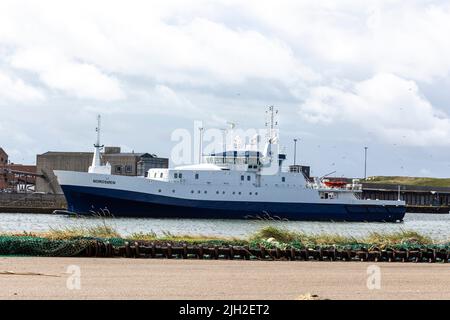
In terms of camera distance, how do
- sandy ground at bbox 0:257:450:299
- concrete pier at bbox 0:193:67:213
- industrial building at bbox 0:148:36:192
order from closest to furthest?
1. sandy ground at bbox 0:257:450:299
2. concrete pier at bbox 0:193:67:213
3. industrial building at bbox 0:148:36:192

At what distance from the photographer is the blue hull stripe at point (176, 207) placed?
7031 cm

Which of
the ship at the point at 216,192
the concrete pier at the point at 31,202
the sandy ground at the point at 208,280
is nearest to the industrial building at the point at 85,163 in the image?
the concrete pier at the point at 31,202

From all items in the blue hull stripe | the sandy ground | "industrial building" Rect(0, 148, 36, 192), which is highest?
"industrial building" Rect(0, 148, 36, 192)

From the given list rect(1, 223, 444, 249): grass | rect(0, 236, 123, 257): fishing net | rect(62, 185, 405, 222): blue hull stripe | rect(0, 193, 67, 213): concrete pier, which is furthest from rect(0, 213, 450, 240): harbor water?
rect(0, 193, 67, 213): concrete pier

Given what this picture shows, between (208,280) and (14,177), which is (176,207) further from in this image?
(208,280)

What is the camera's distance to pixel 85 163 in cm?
10594

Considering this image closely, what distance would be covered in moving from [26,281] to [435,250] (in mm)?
12743

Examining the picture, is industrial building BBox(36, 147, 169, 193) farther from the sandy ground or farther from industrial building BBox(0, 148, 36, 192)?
the sandy ground

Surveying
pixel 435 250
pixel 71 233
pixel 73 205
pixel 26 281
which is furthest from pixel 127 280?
pixel 73 205

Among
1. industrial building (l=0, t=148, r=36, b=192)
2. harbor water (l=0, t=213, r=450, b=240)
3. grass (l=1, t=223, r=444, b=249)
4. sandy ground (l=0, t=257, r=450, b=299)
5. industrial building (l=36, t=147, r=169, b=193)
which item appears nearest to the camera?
sandy ground (l=0, t=257, r=450, b=299)

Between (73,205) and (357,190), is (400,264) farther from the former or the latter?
(357,190)

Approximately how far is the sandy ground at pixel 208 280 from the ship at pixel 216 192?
47152 millimetres

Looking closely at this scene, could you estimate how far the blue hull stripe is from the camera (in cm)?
7031
